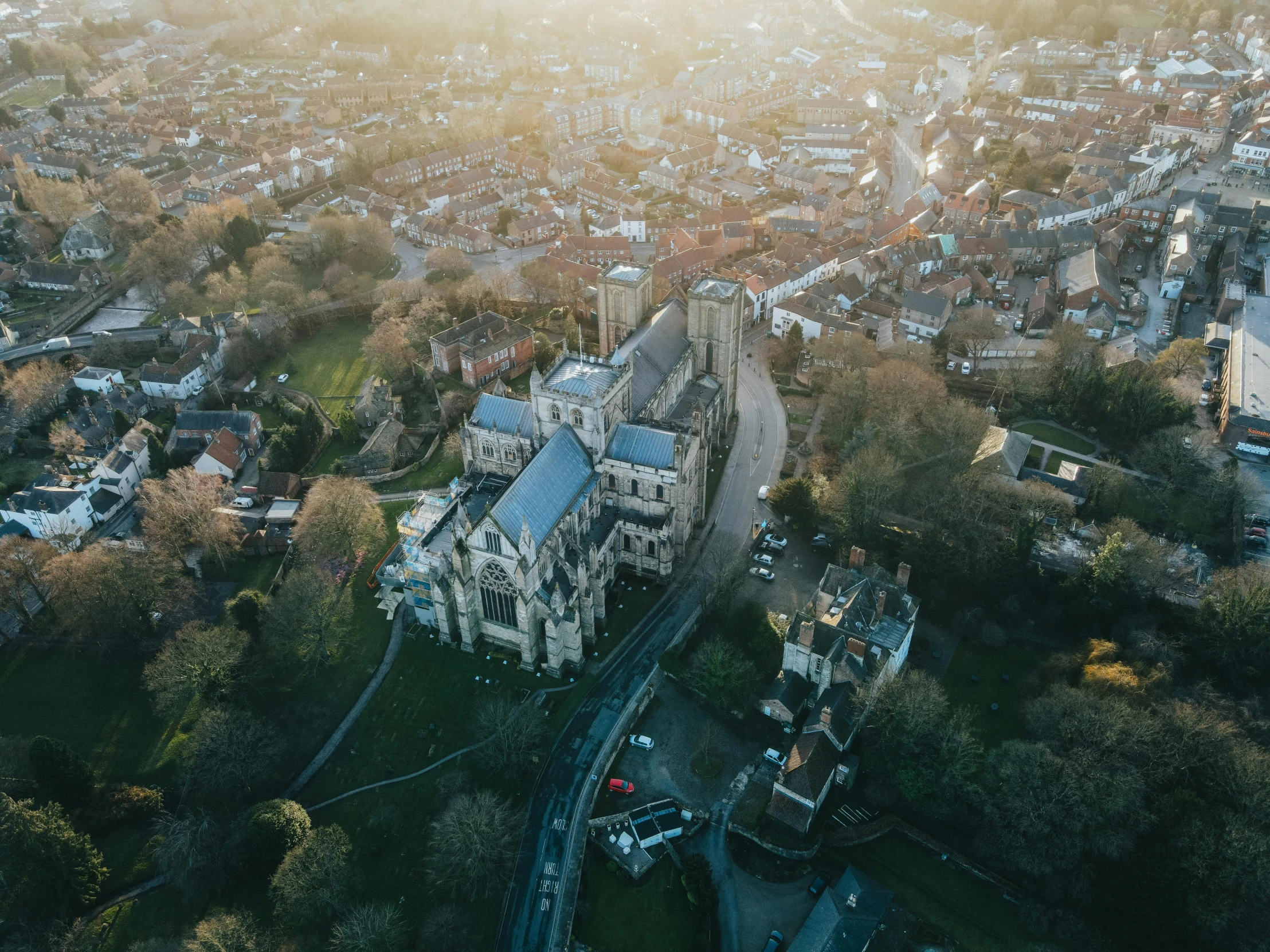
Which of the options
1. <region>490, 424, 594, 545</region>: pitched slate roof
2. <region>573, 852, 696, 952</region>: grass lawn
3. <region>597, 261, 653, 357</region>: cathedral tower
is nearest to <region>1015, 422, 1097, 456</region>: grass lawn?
<region>597, 261, 653, 357</region>: cathedral tower

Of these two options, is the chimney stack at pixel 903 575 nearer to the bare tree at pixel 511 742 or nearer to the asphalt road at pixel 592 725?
the asphalt road at pixel 592 725

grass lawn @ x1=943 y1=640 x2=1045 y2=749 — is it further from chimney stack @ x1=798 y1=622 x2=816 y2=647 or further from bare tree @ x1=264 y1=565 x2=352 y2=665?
bare tree @ x1=264 y1=565 x2=352 y2=665

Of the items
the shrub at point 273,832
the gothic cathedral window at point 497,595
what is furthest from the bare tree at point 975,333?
the shrub at point 273,832

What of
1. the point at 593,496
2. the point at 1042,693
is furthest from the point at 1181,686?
the point at 593,496

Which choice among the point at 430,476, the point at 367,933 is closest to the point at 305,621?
the point at 367,933

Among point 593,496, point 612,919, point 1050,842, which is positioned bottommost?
point 612,919

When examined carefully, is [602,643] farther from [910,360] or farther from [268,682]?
→ [910,360]
